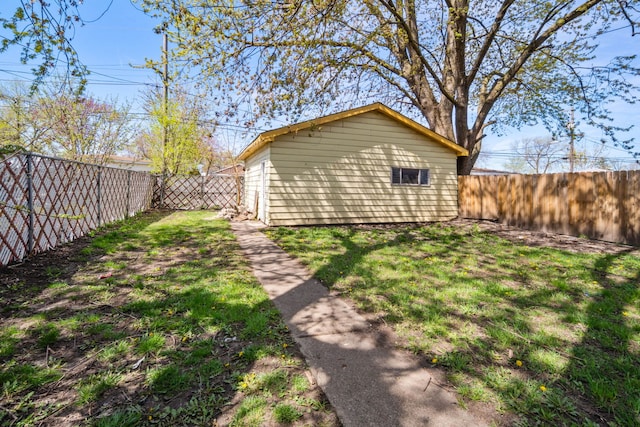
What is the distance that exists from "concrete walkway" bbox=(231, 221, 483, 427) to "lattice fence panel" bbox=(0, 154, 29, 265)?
405 cm

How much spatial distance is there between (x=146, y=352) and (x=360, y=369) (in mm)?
1717

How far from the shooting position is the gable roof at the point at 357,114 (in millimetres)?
8242

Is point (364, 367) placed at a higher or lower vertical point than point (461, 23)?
lower

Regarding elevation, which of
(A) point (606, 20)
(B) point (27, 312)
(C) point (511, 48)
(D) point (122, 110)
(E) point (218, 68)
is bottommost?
(B) point (27, 312)

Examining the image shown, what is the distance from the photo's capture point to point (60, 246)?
5.70m

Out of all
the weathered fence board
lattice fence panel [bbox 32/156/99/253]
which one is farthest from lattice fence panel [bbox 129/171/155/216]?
lattice fence panel [bbox 32/156/99/253]

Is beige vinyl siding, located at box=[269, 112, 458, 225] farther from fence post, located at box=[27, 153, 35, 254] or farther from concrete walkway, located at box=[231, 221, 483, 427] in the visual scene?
concrete walkway, located at box=[231, 221, 483, 427]

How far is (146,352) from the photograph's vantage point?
236cm

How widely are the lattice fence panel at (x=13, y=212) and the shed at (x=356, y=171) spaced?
199 inches

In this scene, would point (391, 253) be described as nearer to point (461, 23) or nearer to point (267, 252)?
point (267, 252)

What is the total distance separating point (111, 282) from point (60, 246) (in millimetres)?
2862

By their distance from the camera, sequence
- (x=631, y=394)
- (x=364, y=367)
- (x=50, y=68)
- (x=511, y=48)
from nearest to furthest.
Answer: (x=631, y=394), (x=364, y=367), (x=50, y=68), (x=511, y=48)

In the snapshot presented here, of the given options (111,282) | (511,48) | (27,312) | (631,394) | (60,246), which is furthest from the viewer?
(511,48)

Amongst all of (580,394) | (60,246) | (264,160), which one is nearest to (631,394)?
(580,394)
